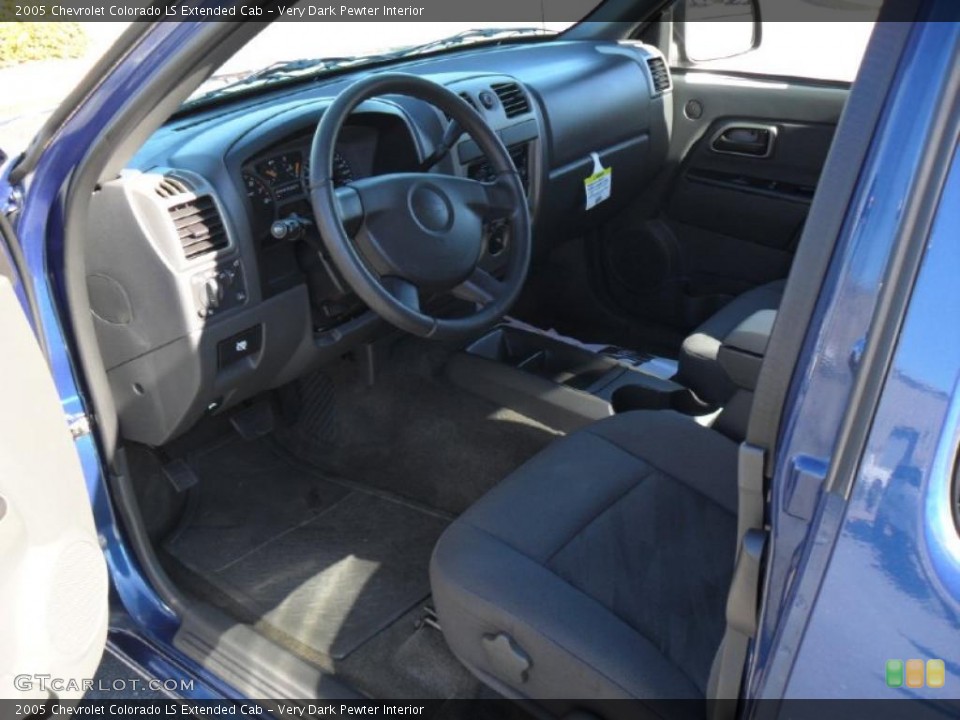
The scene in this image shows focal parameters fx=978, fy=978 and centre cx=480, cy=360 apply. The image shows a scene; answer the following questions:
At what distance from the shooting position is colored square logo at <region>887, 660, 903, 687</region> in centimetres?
94

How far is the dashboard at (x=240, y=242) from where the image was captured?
69.3 inches

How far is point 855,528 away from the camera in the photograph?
91 centimetres

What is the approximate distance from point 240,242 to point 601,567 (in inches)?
36.0

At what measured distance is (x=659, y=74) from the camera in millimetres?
3129

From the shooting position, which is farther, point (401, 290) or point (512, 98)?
point (512, 98)

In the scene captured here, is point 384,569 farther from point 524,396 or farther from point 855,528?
point 855,528

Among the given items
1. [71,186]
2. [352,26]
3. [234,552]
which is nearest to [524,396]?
[234,552]

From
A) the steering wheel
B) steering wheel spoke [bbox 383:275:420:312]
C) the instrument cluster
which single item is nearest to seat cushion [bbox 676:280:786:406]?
the steering wheel

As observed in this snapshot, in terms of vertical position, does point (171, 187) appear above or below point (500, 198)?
above

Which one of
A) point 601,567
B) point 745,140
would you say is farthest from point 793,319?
point 745,140

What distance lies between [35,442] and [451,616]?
0.68 metres

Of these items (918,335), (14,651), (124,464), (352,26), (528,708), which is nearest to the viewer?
(918,335)

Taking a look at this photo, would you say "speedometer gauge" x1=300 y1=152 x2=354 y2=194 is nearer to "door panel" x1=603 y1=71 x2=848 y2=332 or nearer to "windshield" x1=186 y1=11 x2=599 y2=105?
"windshield" x1=186 y1=11 x2=599 y2=105

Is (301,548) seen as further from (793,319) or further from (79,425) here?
(793,319)
